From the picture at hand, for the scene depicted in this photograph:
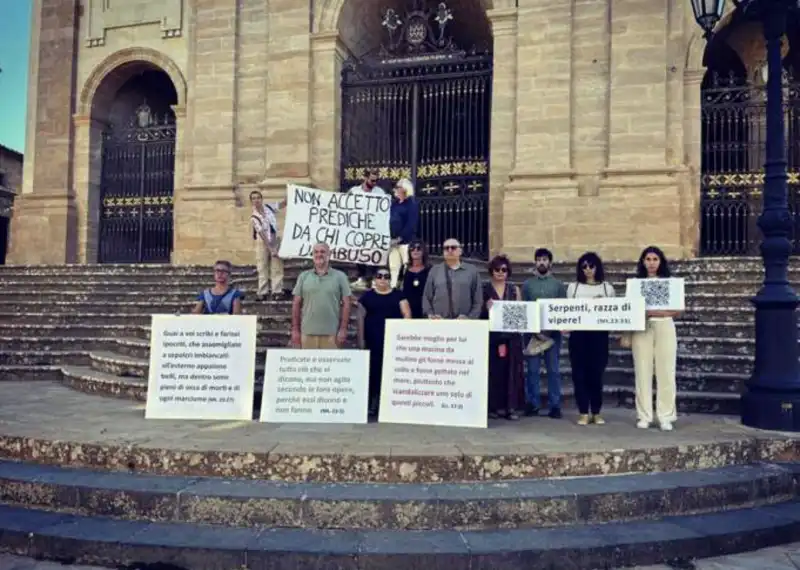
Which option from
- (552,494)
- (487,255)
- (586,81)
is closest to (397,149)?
(487,255)

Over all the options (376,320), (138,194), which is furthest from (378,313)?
(138,194)

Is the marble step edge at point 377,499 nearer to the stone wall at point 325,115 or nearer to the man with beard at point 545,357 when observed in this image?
the man with beard at point 545,357

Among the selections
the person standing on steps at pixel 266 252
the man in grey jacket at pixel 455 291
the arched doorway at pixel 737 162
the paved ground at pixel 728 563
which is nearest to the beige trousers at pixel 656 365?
the man in grey jacket at pixel 455 291

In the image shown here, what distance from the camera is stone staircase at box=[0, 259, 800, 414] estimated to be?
778 cm

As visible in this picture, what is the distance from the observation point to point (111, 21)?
659 inches

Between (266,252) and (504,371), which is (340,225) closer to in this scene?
(266,252)

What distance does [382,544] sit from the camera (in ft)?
13.8

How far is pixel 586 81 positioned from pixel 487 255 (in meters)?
3.78

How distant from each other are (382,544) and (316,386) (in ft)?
7.65

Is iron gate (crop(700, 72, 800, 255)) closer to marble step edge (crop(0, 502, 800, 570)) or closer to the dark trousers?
the dark trousers

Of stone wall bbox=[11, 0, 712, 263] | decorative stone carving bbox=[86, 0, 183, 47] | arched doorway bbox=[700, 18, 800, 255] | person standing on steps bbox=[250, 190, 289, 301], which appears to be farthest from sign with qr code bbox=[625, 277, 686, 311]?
decorative stone carving bbox=[86, 0, 183, 47]

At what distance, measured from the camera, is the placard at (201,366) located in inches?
256

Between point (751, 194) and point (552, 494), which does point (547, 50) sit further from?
point (552, 494)

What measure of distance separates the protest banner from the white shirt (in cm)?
364
